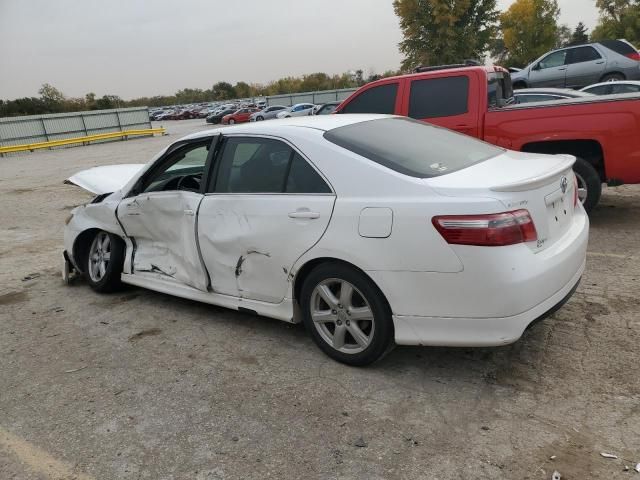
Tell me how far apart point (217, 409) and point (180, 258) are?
1.53 metres

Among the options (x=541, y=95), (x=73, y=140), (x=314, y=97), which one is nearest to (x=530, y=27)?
(x=314, y=97)

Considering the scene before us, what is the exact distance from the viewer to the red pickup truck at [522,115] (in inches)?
215

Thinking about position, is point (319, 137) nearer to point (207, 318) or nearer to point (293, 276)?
point (293, 276)

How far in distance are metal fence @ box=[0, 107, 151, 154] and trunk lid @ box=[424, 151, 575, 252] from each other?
3219 centimetres

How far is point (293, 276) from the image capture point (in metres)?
3.37

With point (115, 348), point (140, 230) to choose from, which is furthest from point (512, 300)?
point (140, 230)

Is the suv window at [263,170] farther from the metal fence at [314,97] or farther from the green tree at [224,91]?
the green tree at [224,91]

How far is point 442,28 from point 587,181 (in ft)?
105

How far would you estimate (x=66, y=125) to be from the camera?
1256 inches

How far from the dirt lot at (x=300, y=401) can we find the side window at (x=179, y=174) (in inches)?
41.9

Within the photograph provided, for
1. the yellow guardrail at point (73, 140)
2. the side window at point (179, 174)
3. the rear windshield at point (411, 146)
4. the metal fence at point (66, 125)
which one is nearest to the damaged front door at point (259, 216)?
the rear windshield at point (411, 146)

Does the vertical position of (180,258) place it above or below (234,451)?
above

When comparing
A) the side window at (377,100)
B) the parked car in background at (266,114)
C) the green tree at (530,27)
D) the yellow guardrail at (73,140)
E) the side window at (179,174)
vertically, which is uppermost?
the green tree at (530,27)

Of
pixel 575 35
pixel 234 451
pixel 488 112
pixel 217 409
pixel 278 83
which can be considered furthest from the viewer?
pixel 278 83
